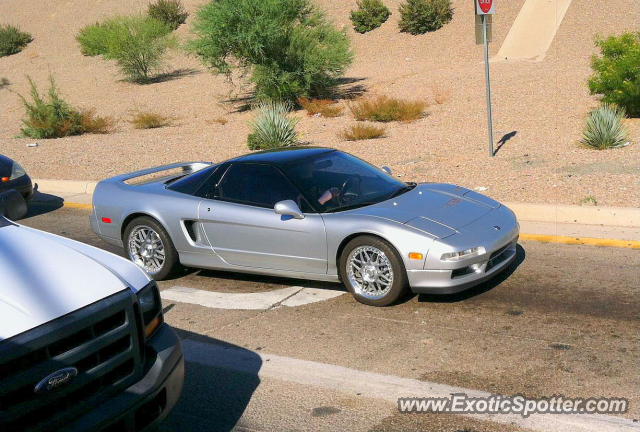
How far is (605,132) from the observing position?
1365 cm

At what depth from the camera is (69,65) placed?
136 feet

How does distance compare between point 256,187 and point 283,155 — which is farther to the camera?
point 283,155

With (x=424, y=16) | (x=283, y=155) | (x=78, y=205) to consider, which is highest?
(x=424, y=16)

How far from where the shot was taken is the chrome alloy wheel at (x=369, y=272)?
6839 mm

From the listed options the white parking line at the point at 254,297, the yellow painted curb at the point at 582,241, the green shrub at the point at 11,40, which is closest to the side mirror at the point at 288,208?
the white parking line at the point at 254,297

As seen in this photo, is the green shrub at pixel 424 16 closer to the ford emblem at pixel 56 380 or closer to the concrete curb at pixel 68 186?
the concrete curb at pixel 68 186

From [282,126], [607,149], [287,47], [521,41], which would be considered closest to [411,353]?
[607,149]

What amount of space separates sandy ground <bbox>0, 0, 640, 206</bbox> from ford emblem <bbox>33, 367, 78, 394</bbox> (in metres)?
8.29

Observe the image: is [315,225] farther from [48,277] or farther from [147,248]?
[48,277]

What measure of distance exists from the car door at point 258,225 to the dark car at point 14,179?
5222 millimetres

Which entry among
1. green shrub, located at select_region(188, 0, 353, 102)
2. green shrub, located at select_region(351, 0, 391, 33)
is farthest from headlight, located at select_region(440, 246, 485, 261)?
green shrub, located at select_region(351, 0, 391, 33)

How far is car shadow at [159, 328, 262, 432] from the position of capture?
4.98 meters

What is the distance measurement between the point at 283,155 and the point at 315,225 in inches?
46.4

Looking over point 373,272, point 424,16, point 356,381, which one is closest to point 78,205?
point 373,272
